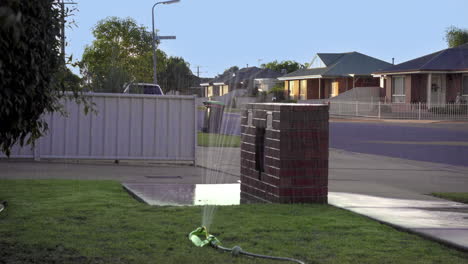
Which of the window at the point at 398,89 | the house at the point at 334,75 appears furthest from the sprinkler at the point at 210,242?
the house at the point at 334,75

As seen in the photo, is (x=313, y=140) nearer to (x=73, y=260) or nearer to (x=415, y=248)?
(x=415, y=248)

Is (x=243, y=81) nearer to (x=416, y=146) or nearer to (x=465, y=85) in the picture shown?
(x=465, y=85)

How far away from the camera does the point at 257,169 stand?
9461mm

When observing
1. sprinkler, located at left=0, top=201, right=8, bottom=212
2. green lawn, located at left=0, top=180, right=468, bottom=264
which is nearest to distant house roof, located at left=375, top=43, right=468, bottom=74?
green lawn, located at left=0, top=180, right=468, bottom=264

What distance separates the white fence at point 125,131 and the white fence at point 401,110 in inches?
1310

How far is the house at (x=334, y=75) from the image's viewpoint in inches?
2594

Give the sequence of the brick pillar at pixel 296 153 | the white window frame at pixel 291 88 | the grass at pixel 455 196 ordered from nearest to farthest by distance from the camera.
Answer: the brick pillar at pixel 296 153 → the grass at pixel 455 196 → the white window frame at pixel 291 88

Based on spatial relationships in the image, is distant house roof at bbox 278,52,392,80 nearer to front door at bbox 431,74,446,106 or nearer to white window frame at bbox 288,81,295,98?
white window frame at bbox 288,81,295,98

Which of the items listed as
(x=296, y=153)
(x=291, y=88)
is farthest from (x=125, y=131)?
(x=291, y=88)

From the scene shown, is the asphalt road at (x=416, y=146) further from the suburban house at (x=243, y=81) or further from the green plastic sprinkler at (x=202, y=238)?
the suburban house at (x=243, y=81)

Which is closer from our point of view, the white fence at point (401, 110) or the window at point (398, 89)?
the white fence at point (401, 110)

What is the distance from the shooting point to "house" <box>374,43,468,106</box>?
49531 mm

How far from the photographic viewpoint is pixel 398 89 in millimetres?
54781

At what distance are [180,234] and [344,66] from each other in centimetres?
6164
